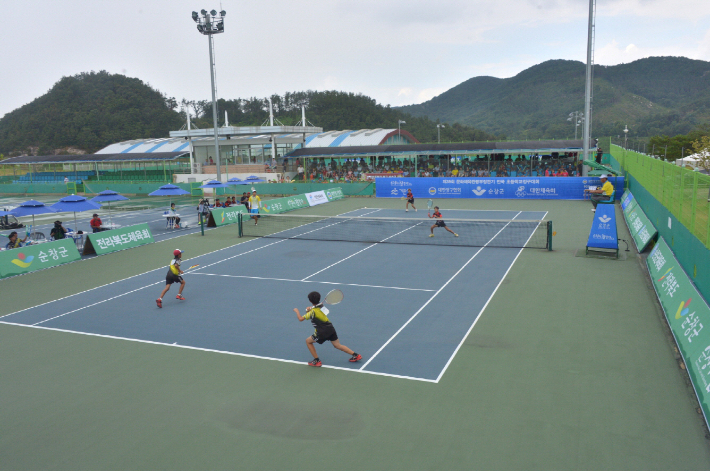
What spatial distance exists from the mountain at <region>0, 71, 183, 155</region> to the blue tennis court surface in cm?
10342

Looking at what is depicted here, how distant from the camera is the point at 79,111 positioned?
380 ft

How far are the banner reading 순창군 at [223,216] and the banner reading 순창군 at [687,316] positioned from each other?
71.2ft

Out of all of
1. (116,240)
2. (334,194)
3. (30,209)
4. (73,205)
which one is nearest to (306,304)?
(116,240)

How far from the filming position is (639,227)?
72.9 ft

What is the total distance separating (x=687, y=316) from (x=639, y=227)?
12359 millimetres

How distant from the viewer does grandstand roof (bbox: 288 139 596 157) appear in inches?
1912

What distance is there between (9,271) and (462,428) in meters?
18.1

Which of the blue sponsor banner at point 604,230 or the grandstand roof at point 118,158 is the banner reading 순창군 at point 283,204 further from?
the grandstand roof at point 118,158

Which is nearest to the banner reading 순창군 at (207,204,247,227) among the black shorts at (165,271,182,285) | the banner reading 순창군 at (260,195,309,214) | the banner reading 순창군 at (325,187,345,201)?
the banner reading 순창군 at (260,195,309,214)

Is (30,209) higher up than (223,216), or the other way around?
(30,209)

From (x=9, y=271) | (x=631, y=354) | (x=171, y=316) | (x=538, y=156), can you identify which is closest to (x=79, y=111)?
(x=538, y=156)

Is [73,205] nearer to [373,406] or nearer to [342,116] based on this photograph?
[373,406]

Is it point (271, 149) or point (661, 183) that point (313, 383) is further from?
point (271, 149)

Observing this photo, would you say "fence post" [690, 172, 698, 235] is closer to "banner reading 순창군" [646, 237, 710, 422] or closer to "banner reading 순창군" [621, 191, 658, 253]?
"banner reading 순창군" [646, 237, 710, 422]
